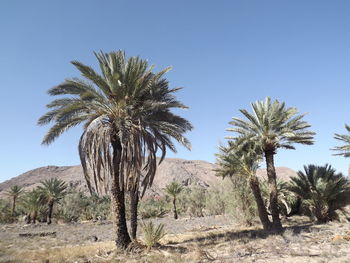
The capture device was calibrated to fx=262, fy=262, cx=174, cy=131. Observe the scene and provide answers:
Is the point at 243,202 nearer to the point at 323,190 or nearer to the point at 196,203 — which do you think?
the point at 323,190

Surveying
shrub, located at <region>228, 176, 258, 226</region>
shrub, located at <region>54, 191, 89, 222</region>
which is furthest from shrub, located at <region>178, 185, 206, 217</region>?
shrub, located at <region>228, 176, 258, 226</region>

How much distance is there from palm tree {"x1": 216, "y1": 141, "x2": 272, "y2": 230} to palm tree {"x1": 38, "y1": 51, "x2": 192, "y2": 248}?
7.09m

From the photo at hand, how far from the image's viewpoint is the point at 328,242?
12.0 m

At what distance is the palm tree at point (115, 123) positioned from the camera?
1196 cm

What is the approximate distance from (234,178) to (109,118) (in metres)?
14.1

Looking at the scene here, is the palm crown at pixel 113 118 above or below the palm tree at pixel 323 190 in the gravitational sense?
above

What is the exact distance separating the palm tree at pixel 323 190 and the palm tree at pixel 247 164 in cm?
548

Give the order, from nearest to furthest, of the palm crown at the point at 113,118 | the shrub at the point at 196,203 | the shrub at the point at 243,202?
the palm crown at the point at 113,118 → the shrub at the point at 243,202 → the shrub at the point at 196,203

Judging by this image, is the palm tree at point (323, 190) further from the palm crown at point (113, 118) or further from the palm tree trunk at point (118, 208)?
the palm tree trunk at point (118, 208)

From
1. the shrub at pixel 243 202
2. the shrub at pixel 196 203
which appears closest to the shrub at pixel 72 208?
the shrub at pixel 196 203

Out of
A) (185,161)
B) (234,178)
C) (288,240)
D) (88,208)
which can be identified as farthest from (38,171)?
(288,240)

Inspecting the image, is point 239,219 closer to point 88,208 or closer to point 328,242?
point 328,242

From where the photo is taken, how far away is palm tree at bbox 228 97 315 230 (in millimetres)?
17578

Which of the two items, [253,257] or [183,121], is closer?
[253,257]
